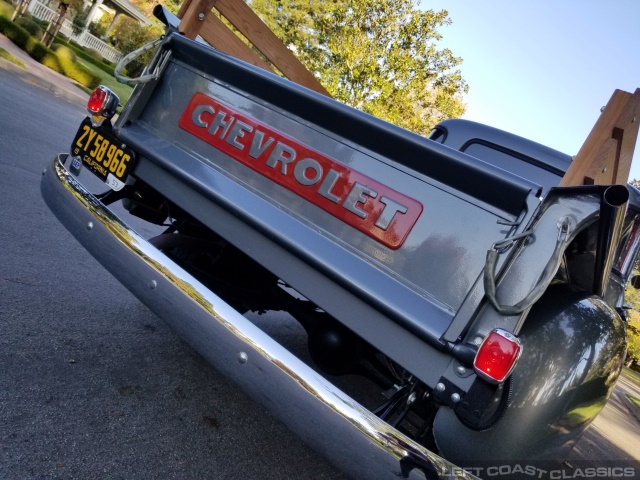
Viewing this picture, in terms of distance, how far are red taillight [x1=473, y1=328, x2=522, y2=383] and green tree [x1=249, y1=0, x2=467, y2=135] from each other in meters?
11.6

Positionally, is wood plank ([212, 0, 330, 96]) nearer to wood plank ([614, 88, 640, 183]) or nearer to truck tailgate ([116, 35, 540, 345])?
truck tailgate ([116, 35, 540, 345])

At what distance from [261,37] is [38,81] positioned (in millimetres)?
11417

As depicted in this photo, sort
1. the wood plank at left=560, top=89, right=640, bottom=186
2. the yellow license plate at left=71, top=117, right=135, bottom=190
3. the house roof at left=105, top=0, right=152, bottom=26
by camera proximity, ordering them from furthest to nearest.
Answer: the house roof at left=105, top=0, right=152, bottom=26, the yellow license plate at left=71, top=117, right=135, bottom=190, the wood plank at left=560, top=89, right=640, bottom=186

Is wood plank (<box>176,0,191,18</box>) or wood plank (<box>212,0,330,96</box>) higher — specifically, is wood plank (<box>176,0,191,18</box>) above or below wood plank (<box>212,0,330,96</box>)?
below

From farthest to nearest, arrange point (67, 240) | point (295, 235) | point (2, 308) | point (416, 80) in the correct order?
point (416, 80) → point (67, 240) → point (2, 308) → point (295, 235)

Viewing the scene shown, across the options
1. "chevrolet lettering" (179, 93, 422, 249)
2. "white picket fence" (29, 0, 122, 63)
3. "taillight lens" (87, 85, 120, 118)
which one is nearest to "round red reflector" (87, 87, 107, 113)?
"taillight lens" (87, 85, 120, 118)

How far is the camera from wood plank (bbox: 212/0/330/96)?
3265 mm

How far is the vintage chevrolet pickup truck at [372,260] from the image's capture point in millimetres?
1754

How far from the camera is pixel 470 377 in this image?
1791mm

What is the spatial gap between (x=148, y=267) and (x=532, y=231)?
5.20 ft

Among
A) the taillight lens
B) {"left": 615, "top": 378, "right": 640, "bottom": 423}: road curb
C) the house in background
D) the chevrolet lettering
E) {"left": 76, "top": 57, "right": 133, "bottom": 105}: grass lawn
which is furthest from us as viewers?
the house in background

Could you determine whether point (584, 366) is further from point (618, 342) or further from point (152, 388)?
point (152, 388)

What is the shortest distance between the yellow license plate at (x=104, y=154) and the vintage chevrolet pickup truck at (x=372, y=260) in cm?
1

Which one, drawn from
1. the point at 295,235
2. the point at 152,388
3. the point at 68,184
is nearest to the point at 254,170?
the point at 295,235
